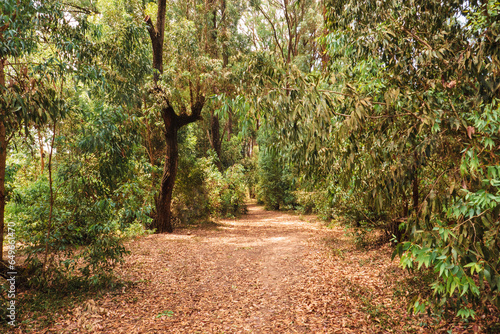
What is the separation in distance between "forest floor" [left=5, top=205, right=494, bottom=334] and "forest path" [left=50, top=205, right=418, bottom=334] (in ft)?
0.05

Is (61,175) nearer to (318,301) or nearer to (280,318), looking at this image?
(280,318)

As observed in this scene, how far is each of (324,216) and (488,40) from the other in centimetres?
830

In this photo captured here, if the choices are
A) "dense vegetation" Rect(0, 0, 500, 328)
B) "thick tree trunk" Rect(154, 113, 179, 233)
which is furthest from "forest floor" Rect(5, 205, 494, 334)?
"thick tree trunk" Rect(154, 113, 179, 233)

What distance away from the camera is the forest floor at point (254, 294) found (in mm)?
4582

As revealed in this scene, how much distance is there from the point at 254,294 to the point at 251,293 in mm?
87

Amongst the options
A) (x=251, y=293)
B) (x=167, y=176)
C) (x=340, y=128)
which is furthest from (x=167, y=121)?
(x=340, y=128)

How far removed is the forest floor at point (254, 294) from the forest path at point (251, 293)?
0.6 inches

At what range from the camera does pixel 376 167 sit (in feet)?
13.1

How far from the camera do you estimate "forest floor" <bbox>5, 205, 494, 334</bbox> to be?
15.0ft

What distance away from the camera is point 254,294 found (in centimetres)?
608

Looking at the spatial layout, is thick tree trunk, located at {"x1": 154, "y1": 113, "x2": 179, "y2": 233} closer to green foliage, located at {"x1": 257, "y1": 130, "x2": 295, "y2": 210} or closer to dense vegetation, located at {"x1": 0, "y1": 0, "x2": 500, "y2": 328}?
dense vegetation, located at {"x1": 0, "y1": 0, "x2": 500, "y2": 328}

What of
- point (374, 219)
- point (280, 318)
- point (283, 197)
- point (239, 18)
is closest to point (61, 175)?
point (280, 318)

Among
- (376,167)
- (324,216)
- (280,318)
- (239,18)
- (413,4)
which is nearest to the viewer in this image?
(376,167)

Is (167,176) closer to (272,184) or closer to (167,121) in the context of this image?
(167,121)
